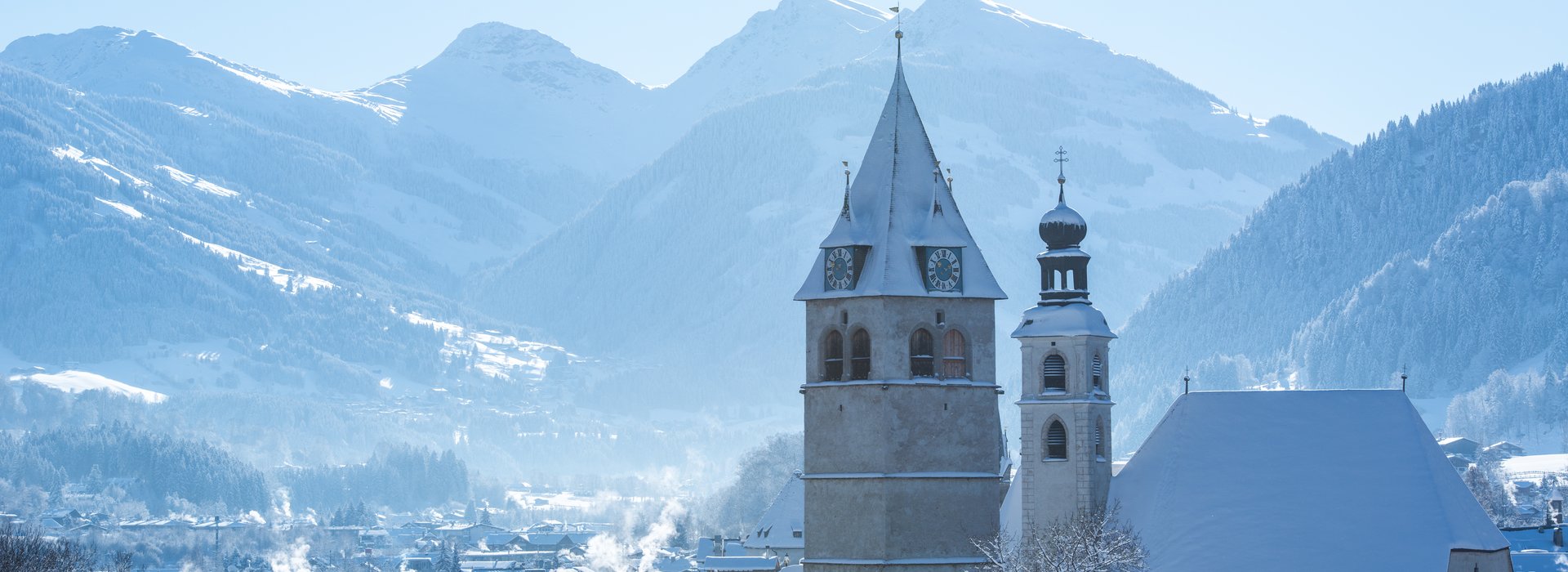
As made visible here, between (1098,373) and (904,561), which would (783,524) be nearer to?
(1098,373)

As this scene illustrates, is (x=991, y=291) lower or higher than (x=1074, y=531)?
higher

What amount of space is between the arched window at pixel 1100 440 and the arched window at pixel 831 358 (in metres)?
17.8

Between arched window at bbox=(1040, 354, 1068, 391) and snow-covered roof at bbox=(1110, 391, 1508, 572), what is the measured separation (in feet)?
13.0

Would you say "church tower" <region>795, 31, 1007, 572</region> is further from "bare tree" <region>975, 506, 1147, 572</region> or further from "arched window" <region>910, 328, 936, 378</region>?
"bare tree" <region>975, 506, 1147, 572</region>

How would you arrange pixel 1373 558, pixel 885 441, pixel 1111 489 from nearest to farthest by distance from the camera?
1. pixel 885 441
2. pixel 1373 558
3. pixel 1111 489

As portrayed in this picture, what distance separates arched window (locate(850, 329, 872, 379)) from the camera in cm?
7556

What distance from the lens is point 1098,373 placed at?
305 feet

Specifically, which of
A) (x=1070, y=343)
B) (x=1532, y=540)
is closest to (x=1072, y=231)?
(x=1070, y=343)

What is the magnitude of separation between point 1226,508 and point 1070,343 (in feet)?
29.2

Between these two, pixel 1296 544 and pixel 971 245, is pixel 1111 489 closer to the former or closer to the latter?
pixel 1296 544

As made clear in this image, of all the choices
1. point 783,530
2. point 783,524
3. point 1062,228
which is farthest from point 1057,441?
point 783,524

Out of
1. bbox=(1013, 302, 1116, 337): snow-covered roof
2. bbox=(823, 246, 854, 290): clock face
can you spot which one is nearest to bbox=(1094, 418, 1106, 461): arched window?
bbox=(1013, 302, 1116, 337): snow-covered roof

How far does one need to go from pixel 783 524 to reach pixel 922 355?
244 ft

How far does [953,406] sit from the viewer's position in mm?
75312
